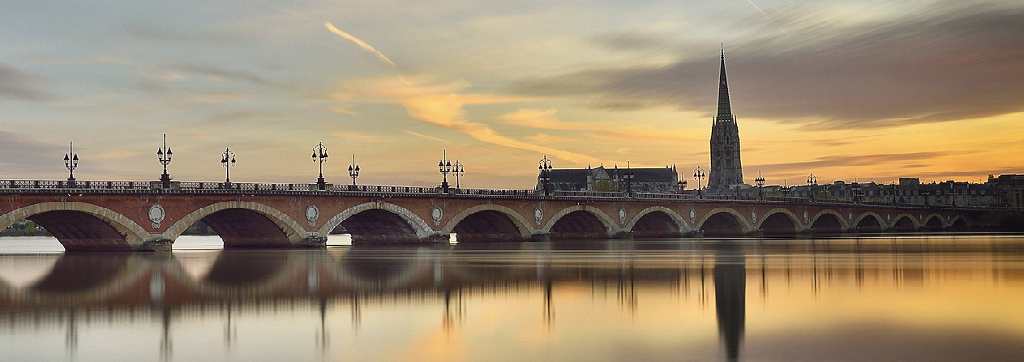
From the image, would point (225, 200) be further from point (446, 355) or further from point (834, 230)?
point (834, 230)

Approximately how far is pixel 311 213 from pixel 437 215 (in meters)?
15.1

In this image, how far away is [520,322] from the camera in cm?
2697

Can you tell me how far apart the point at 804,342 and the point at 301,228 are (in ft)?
213

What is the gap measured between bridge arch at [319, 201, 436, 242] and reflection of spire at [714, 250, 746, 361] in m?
42.2

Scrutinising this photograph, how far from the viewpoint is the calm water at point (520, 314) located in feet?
71.5

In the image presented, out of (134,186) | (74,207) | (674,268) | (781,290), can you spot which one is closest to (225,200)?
(134,186)

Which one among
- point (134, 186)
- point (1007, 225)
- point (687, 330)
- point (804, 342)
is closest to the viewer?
point (804, 342)

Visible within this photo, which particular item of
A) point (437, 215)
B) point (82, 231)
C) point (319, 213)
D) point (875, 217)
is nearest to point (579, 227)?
point (437, 215)

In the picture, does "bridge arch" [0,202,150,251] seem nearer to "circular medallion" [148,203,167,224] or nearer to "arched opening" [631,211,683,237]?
"circular medallion" [148,203,167,224]

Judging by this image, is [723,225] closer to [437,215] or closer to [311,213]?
[437,215]

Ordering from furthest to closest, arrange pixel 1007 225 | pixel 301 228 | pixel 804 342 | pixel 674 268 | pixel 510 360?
pixel 1007 225 < pixel 301 228 < pixel 674 268 < pixel 804 342 < pixel 510 360

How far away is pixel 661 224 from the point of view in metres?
141

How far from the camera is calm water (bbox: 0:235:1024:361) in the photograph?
21.8m

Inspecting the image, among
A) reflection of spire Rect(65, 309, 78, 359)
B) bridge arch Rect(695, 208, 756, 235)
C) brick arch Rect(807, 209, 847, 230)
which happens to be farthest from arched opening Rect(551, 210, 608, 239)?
reflection of spire Rect(65, 309, 78, 359)
